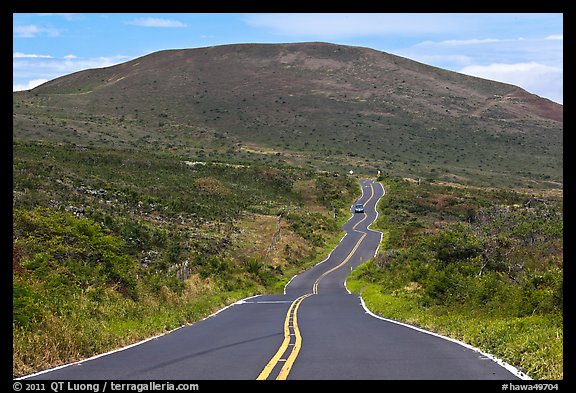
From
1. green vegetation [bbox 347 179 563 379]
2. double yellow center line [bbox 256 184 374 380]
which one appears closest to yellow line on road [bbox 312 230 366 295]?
green vegetation [bbox 347 179 563 379]

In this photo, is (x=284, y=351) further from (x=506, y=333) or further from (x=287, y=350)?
(x=506, y=333)

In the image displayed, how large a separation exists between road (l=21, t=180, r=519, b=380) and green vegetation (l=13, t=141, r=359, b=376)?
3.46 ft

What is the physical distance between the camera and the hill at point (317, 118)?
428 feet

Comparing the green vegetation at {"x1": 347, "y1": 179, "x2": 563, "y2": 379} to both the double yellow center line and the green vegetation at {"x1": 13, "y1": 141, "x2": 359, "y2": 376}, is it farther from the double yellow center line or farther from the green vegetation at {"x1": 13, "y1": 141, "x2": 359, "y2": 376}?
the green vegetation at {"x1": 13, "y1": 141, "x2": 359, "y2": 376}

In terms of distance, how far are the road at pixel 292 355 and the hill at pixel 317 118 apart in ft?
329

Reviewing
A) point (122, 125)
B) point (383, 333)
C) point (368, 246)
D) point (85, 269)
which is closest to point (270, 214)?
point (368, 246)

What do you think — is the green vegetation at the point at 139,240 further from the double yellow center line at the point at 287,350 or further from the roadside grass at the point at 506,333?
the roadside grass at the point at 506,333

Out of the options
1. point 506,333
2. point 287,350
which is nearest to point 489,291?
Result: point 506,333

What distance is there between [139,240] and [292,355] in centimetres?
2976

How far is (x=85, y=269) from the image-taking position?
1984 centimetres

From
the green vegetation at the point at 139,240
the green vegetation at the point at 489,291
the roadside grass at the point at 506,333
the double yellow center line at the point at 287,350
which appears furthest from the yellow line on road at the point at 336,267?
the roadside grass at the point at 506,333
